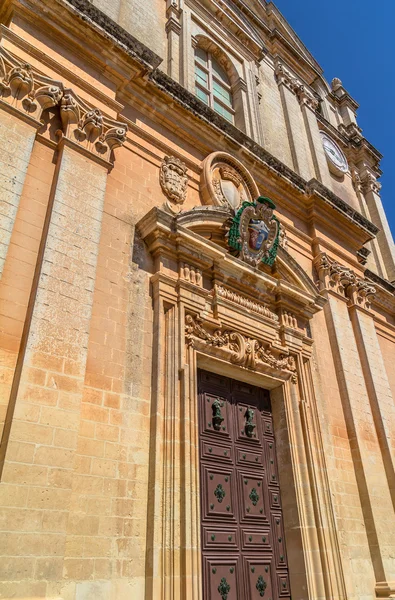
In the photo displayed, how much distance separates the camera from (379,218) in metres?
15.0

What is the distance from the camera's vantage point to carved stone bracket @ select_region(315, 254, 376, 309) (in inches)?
380

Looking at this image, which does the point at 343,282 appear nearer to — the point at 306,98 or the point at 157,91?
the point at 157,91

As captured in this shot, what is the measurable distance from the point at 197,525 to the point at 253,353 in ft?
8.67

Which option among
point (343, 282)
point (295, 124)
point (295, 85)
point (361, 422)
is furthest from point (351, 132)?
point (361, 422)

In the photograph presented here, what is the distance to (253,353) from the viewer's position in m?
7.15

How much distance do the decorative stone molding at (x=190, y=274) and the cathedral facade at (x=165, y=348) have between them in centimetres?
2

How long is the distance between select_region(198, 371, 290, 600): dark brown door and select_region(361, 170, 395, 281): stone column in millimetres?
8471

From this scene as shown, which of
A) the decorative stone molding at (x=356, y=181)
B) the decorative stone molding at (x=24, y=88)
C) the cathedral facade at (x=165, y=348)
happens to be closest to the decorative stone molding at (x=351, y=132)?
the decorative stone molding at (x=356, y=181)

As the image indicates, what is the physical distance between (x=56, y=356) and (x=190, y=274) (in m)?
2.53

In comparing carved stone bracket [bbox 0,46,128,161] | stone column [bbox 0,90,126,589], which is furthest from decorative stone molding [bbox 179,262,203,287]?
carved stone bracket [bbox 0,46,128,161]

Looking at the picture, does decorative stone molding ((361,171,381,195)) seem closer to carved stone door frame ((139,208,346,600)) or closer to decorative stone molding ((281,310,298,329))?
carved stone door frame ((139,208,346,600))

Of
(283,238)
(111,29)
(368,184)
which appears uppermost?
(368,184)

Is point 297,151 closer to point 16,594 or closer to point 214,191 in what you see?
point 214,191

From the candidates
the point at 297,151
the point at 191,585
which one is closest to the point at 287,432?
the point at 191,585
